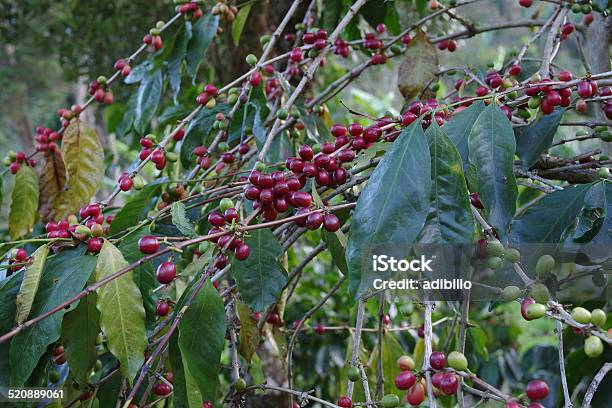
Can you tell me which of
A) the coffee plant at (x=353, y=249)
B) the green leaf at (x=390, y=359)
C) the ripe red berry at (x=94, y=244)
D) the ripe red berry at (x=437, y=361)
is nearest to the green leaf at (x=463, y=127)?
the coffee plant at (x=353, y=249)

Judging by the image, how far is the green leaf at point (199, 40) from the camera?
1.09 metres

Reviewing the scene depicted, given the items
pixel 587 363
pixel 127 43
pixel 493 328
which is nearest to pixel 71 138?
pixel 587 363

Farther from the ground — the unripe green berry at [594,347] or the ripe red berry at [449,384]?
the unripe green berry at [594,347]

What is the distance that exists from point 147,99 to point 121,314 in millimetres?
654

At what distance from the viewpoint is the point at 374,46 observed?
1.15 m

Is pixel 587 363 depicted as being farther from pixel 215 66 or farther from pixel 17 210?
pixel 215 66

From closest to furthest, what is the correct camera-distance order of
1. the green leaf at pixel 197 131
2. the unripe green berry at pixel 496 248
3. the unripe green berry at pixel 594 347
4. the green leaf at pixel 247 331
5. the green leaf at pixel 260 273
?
the unripe green berry at pixel 594 347 → the unripe green berry at pixel 496 248 → the green leaf at pixel 260 273 → the green leaf at pixel 247 331 → the green leaf at pixel 197 131

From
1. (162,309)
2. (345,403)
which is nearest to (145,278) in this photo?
(162,309)

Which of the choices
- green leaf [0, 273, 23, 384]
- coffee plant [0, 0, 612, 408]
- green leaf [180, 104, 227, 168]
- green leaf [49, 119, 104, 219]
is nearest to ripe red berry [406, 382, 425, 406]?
coffee plant [0, 0, 612, 408]

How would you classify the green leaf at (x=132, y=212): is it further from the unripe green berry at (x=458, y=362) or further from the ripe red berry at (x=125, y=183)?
A: the unripe green berry at (x=458, y=362)

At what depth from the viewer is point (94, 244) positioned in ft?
2.15

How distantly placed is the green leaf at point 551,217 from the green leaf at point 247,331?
393 mm

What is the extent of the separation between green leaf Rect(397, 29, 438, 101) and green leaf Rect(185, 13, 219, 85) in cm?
38

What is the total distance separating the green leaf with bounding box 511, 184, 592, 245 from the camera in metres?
0.63
